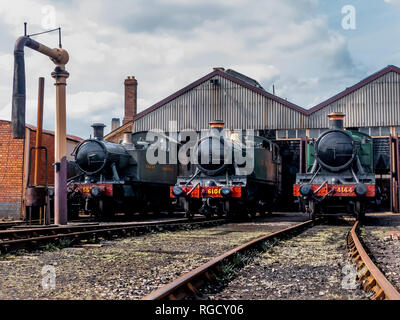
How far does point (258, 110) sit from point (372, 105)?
5353 millimetres

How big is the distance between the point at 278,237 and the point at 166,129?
1710cm

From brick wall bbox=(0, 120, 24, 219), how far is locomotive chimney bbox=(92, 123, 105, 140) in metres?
2.46

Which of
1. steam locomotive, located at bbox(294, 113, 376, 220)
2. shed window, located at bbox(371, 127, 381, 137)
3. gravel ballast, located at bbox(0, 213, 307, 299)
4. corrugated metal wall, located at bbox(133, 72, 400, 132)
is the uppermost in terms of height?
corrugated metal wall, located at bbox(133, 72, 400, 132)

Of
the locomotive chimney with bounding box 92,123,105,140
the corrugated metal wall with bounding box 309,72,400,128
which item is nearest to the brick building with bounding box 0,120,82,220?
the locomotive chimney with bounding box 92,123,105,140

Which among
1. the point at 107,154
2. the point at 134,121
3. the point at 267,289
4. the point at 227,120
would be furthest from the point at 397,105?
the point at 267,289

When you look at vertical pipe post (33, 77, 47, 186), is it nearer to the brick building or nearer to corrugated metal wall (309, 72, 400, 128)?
the brick building

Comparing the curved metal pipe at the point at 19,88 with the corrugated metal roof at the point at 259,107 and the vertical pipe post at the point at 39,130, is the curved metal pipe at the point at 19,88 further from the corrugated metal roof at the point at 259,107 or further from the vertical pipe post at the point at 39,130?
the corrugated metal roof at the point at 259,107

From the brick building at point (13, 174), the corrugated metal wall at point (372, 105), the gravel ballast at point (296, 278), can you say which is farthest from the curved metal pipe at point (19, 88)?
the corrugated metal wall at point (372, 105)

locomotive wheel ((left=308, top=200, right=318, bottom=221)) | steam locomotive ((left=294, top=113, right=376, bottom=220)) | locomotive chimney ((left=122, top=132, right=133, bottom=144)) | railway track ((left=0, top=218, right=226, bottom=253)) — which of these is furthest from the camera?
locomotive chimney ((left=122, top=132, right=133, bottom=144))

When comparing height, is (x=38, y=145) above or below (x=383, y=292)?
above

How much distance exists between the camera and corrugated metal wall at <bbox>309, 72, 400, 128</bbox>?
23.2m

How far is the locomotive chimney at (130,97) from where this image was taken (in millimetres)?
28797

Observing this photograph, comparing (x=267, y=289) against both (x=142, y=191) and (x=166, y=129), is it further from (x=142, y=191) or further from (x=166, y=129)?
(x=166, y=129)

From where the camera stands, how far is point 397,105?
2316cm
